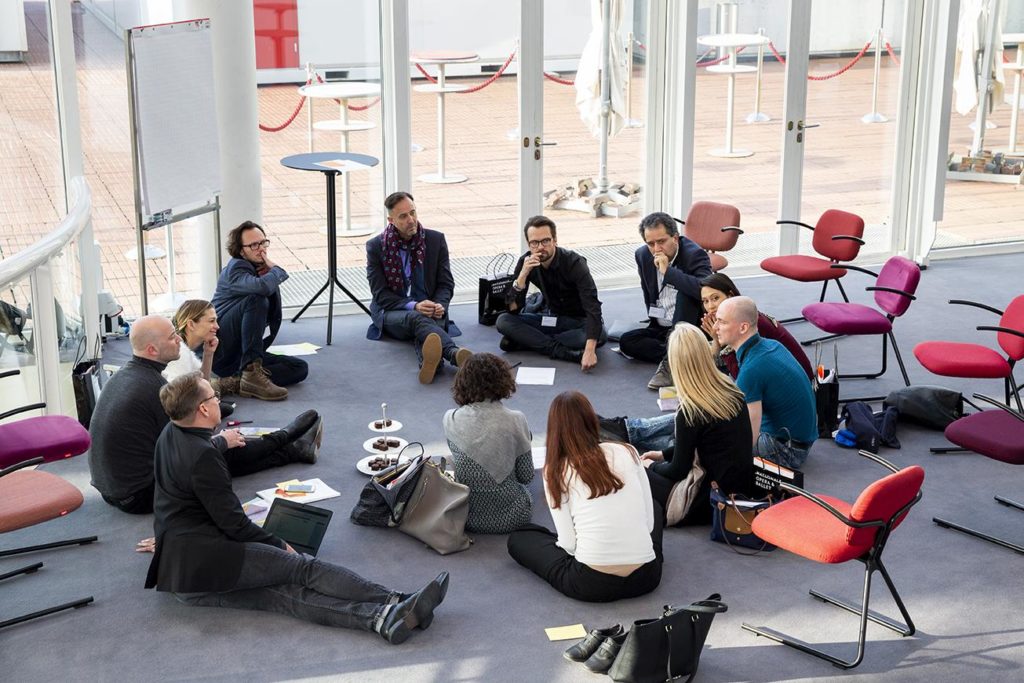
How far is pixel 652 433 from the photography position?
6473 mm

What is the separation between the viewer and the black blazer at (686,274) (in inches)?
309

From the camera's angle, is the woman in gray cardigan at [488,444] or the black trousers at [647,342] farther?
the black trousers at [647,342]

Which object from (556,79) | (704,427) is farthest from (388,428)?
(556,79)

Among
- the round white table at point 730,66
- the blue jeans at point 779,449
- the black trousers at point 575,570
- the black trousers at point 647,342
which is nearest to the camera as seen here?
the black trousers at point 575,570

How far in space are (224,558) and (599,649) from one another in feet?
5.07

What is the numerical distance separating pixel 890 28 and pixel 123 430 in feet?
26.1

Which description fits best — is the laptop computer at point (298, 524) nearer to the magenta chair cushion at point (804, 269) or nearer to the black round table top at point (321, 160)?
the black round table top at point (321, 160)

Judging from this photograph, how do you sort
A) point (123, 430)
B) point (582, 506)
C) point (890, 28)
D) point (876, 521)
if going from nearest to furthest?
point (876, 521) → point (582, 506) → point (123, 430) → point (890, 28)

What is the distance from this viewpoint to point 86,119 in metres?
8.36

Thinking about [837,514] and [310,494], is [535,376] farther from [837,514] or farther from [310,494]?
[837,514]

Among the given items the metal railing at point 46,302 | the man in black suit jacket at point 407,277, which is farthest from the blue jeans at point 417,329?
the metal railing at point 46,302

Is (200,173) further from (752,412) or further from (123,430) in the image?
(752,412)

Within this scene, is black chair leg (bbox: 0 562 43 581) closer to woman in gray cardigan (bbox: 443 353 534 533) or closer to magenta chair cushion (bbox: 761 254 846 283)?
woman in gray cardigan (bbox: 443 353 534 533)

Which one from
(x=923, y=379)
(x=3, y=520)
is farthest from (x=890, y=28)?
(x=3, y=520)
